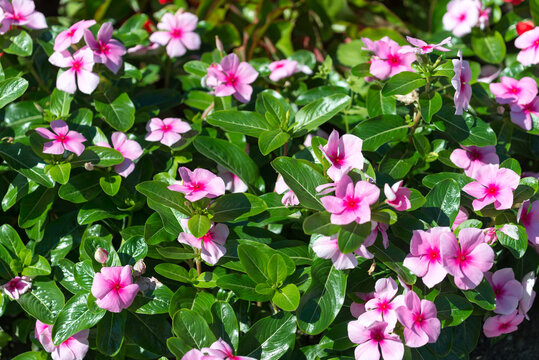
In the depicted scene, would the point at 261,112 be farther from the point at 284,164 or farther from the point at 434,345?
the point at 434,345

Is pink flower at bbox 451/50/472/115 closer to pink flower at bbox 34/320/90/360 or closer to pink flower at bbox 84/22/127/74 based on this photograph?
pink flower at bbox 84/22/127/74

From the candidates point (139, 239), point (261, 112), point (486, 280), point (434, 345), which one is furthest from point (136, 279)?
point (486, 280)

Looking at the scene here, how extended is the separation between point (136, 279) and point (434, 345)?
2.99ft

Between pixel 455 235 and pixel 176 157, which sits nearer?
pixel 455 235

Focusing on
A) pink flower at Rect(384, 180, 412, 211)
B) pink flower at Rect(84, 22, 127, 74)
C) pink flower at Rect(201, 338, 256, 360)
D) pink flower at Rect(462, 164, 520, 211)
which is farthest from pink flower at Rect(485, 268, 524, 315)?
pink flower at Rect(84, 22, 127, 74)

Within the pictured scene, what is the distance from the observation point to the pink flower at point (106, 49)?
7.23ft

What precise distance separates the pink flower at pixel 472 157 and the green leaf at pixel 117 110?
1114mm

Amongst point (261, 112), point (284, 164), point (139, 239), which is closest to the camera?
point (284, 164)

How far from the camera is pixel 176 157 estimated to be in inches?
88.4

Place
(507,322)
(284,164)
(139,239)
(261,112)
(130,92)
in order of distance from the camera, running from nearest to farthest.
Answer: (284,164) < (139,239) < (507,322) < (261,112) < (130,92)

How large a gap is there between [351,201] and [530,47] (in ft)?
4.29

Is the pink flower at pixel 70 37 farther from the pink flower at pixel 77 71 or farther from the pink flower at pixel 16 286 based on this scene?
the pink flower at pixel 16 286

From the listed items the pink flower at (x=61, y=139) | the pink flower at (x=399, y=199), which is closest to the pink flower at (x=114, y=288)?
the pink flower at (x=61, y=139)

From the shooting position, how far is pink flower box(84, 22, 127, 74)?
2203 millimetres
